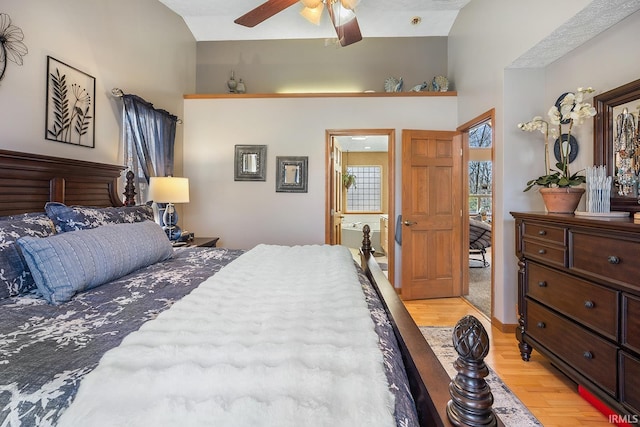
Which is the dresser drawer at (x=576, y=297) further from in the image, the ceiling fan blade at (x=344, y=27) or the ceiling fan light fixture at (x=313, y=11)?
the ceiling fan light fixture at (x=313, y=11)

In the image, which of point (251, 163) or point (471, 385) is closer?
point (471, 385)

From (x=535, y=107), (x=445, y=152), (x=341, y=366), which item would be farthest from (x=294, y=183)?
(x=341, y=366)

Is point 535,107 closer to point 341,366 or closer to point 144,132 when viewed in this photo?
point 341,366

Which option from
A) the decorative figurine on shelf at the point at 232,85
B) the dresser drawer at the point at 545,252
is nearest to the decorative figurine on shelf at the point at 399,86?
the decorative figurine on shelf at the point at 232,85

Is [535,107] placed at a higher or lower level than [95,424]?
higher

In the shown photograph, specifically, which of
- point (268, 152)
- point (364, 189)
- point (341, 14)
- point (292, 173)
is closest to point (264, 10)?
point (341, 14)

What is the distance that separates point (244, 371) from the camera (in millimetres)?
667

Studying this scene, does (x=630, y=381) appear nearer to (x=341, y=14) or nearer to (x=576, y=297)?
(x=576, y=297)

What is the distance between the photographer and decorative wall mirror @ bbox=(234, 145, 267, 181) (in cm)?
391

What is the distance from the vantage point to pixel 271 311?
1021mm

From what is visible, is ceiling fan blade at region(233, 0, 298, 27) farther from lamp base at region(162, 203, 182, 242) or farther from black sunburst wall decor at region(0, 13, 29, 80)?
lamp base at region(162, 203, 182, 242)

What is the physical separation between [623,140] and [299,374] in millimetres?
2403

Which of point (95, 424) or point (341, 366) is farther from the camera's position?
point (341, 366)

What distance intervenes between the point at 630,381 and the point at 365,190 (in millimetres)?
7191
